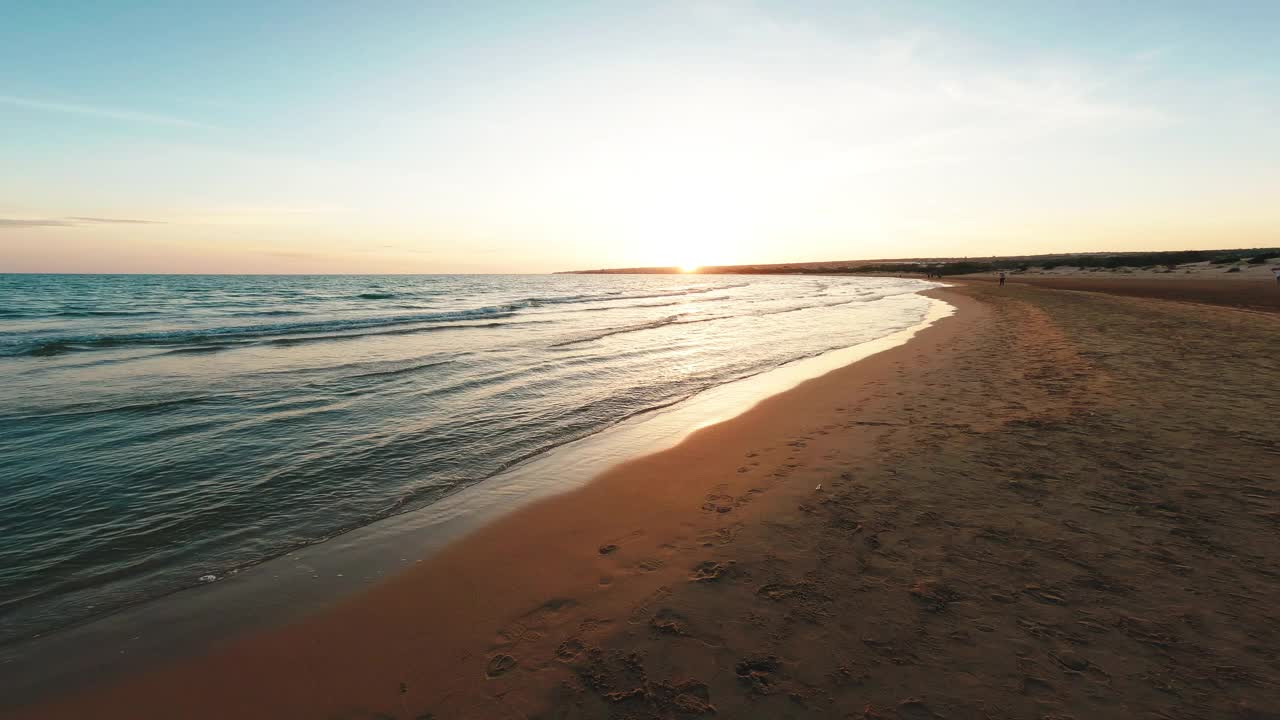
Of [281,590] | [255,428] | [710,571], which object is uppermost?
[255,428]

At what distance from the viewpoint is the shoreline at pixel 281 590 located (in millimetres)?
4059

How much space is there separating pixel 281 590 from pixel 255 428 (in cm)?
658

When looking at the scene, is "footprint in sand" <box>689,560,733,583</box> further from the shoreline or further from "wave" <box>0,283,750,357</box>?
"wave" <box>0,283,750,357</box>

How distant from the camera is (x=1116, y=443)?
297 inches

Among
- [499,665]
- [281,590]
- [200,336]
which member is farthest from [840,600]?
[200,336]

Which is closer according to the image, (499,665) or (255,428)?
(499,665)

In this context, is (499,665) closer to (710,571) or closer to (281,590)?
(710,571)

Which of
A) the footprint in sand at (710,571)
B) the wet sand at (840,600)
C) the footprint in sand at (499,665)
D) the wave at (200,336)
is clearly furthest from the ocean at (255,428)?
the footprint in sand at (710,571)

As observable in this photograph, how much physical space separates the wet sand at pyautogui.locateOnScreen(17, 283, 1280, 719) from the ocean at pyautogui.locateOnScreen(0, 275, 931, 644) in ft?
6.87

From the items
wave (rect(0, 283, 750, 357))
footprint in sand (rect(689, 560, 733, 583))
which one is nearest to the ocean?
wave (rect(0, 283, 750, 357))

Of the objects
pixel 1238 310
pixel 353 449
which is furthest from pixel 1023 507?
Answer: pixel 1238 310

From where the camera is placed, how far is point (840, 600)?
14.1 feet

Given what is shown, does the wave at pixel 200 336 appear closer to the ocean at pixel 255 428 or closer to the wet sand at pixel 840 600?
the ocean at pixel 255 428

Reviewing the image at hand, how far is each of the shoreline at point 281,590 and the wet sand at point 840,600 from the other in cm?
25
